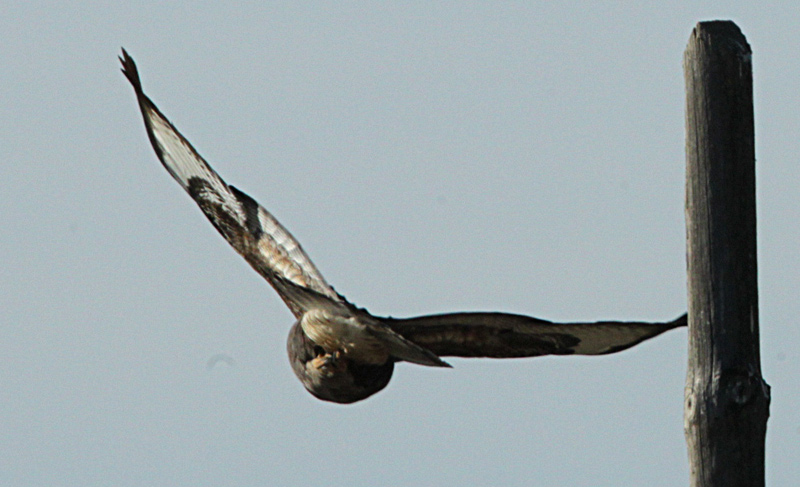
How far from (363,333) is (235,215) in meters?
1.24

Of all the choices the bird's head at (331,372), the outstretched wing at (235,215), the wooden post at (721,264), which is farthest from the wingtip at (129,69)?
the wooden post at (721,264)

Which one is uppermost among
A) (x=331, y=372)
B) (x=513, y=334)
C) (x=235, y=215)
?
(x=235, y=215)

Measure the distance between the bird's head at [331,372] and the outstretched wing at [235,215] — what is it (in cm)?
14

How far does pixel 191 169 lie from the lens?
6.05 meters

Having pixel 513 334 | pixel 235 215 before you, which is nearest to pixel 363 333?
pixel 513 334

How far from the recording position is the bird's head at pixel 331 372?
5.16 metres

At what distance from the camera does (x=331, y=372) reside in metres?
5.16

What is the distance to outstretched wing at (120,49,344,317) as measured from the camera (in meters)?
5.25

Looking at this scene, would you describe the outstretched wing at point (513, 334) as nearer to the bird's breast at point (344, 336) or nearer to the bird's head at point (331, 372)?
the bird's breast at point (344, 336)

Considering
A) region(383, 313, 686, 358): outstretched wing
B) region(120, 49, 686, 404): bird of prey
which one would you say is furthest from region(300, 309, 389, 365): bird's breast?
region(383, 313, 686, 358): outstretched wing

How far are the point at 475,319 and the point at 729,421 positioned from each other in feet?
3.24

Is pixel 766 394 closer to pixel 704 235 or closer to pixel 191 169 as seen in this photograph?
pixel 704 235

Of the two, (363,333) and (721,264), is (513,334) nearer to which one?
(363,333)

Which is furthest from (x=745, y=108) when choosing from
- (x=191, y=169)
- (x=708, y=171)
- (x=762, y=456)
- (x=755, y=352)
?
(x=191, y=169)
